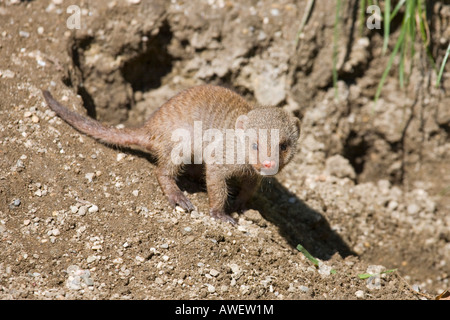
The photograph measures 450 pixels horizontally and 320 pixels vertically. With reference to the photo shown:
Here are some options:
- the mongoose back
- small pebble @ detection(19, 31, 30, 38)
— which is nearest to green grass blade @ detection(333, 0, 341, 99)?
the mongoose back

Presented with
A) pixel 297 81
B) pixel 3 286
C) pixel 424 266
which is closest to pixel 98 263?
pixel 3 286

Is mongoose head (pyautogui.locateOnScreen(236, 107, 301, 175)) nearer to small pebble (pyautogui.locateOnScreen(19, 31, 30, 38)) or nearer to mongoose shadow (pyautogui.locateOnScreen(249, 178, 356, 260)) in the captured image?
mongoose shadow (pyautogui.locateOnScreen(249, 178, 356, 260))

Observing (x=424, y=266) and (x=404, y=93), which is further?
(x=404, y=93)

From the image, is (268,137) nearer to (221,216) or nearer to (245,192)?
(245,192)

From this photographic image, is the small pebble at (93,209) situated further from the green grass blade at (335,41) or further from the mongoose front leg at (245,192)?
the green grass blade at (335,41)

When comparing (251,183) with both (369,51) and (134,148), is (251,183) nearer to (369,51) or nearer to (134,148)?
(134,148)

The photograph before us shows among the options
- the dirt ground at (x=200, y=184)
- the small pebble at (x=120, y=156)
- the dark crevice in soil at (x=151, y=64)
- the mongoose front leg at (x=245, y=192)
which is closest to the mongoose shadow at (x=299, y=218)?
the dirt ground at (x=200, y=184)
